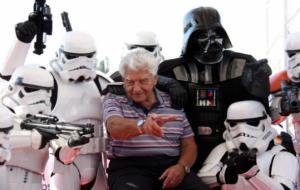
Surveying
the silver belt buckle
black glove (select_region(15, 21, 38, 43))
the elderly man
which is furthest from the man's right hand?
black glove (select_region(15, 21, 38, 43))

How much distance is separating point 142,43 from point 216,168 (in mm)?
641

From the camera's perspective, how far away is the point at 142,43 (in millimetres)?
2500

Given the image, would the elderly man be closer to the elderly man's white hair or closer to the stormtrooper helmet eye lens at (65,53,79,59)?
the elderly man's white hair

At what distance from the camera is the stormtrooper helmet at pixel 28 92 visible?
7.00 ft

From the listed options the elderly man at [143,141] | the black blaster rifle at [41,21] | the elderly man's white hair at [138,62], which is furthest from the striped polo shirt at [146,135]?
the black blaster rifle at [41,21]

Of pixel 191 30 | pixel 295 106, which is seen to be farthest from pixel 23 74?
pixel 295 106

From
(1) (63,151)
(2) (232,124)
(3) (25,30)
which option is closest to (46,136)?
(1) (63,151)

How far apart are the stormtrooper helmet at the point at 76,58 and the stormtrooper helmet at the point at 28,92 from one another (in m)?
0.23

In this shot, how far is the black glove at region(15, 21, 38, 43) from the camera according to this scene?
237 cm

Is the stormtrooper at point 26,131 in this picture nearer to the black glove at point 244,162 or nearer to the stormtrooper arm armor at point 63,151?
the stormtrooper arm armor at point 63,151

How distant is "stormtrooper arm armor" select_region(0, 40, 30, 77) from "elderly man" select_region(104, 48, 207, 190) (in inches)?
16.9

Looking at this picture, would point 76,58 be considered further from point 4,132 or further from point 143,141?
point 4,132

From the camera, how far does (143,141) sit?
2232mm

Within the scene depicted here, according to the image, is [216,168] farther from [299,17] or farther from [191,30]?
[299,17]
